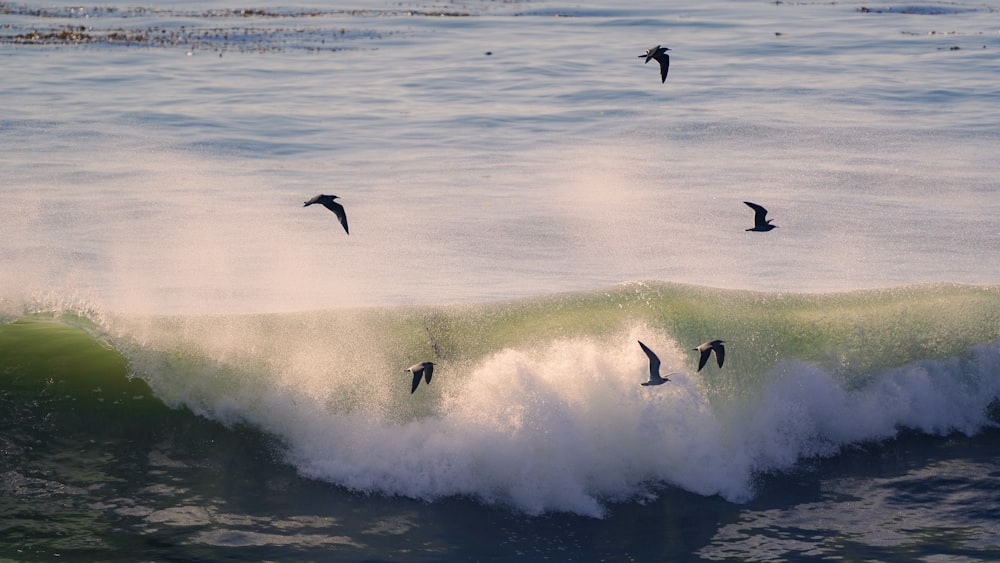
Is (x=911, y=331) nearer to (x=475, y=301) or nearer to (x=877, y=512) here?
(x=877, y=512)

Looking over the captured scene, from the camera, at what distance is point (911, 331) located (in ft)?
52.6

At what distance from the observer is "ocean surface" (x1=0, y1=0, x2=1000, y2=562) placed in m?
12.5

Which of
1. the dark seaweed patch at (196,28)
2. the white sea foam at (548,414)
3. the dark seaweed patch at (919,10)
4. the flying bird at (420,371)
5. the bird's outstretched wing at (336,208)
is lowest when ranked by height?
the white sea foam at (548,414)

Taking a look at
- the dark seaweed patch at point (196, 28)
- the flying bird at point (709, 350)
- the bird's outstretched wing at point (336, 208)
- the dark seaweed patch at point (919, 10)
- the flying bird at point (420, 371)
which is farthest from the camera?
the dark seaweed patch at point (919, 10)

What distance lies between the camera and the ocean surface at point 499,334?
41.2 feet

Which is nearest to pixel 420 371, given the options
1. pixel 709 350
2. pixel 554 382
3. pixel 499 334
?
pixel 554 382

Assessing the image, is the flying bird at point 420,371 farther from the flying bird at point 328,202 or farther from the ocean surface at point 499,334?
the flying bird at point 328,202

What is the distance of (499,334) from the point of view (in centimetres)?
1474

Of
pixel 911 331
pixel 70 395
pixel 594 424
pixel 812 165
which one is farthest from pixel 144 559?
pixel 812 165

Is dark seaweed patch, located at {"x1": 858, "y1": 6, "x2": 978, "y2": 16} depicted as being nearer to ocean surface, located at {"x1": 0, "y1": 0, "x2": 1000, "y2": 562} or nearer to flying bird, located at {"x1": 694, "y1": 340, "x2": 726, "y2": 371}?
ocean surface, located at {"x1": 0, "y1": 0, "x2": 1000, "y2": 562}

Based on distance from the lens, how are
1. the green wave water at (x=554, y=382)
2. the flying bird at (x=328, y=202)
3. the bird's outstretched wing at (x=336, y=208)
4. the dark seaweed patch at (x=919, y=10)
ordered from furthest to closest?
the dark seaweed patch at (x=919, y=10), the green wave water at (x=554, y=382), the bird's outstretched wing at (x=336, y=208), the flying bird at (x=328, y=202)

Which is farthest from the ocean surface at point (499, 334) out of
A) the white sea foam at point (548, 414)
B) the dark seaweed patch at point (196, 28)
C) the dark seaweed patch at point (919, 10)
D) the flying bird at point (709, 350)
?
the dark seaweed patch at point (919, 10)

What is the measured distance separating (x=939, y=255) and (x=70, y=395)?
14060 mm

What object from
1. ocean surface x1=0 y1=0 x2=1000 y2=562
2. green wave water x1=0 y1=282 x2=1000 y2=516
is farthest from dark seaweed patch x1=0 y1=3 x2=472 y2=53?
green wave water x1=0 y1=282 x2=1000 y2=516
